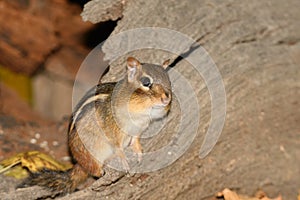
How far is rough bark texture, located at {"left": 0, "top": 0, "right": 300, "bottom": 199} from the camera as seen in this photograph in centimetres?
475

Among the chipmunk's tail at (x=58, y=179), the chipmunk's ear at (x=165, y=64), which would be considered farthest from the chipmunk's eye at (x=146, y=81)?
the chipmunk's tail at (x=58, y=179)

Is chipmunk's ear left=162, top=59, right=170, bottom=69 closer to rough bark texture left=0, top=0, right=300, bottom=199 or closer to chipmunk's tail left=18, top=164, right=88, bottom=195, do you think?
rough bark texture left=0, top=0, right=300, bottom=199

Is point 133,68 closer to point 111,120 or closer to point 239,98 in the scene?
point 111,120

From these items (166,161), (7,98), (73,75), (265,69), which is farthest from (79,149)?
(73,75)

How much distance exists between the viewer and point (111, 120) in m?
4.55

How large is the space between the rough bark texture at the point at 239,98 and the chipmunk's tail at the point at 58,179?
0.24 metres

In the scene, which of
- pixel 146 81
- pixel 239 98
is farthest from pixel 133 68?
pixel 239 98

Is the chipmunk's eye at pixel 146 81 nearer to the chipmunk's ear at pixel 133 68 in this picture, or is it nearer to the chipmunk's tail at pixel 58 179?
the chipmunk's ear at pixel 133 68

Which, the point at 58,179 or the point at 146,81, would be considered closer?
the point at 146,81

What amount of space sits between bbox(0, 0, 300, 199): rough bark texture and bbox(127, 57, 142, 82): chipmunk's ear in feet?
1.18

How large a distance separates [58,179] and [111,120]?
0.59 meters

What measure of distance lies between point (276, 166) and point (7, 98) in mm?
2951

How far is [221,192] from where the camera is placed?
519cm

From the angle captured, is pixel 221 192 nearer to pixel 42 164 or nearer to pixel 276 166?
pixel 276 166
